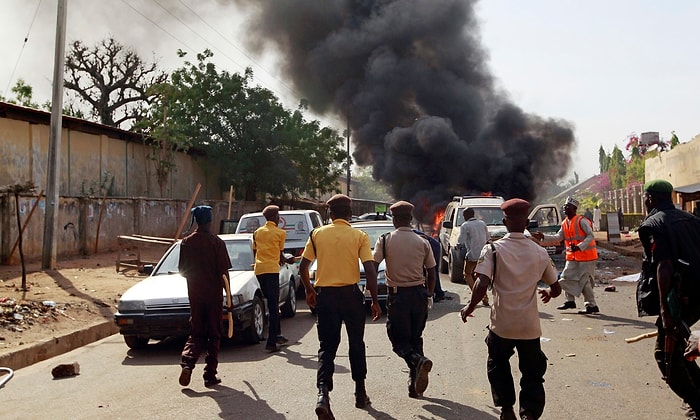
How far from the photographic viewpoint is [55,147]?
1443 cm

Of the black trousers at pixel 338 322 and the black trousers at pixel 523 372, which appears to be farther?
the black trousers at pixel 338 322

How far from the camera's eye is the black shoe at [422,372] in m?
5.51

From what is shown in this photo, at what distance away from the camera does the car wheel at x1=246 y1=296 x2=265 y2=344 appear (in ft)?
27.8

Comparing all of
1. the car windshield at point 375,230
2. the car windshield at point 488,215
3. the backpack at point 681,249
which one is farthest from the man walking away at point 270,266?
the car windshield at point 488,215

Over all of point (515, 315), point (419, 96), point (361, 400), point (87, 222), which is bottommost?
point (361, 400)

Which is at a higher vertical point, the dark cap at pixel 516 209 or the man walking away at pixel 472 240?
the dark cap at pixel 516 209

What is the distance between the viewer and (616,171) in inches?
2640

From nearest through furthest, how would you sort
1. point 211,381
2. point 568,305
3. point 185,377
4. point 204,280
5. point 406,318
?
point 406,318, point 185,377, point 211,381, point 204,280, point 568,305

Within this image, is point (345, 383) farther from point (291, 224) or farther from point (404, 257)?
point (291, 224)

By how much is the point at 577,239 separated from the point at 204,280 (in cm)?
583

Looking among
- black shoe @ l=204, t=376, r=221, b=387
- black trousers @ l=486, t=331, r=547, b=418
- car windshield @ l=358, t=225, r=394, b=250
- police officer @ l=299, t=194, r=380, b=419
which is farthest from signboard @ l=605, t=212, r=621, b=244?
black trousers @ l=486, t=331, r=547, b=418

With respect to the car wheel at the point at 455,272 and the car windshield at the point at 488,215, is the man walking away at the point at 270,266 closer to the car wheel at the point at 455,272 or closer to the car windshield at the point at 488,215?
the car wheel at the point at 455,272

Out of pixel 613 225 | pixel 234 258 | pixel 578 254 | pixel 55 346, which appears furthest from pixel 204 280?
pixel 613 225

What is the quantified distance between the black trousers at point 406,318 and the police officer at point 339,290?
350 mm
